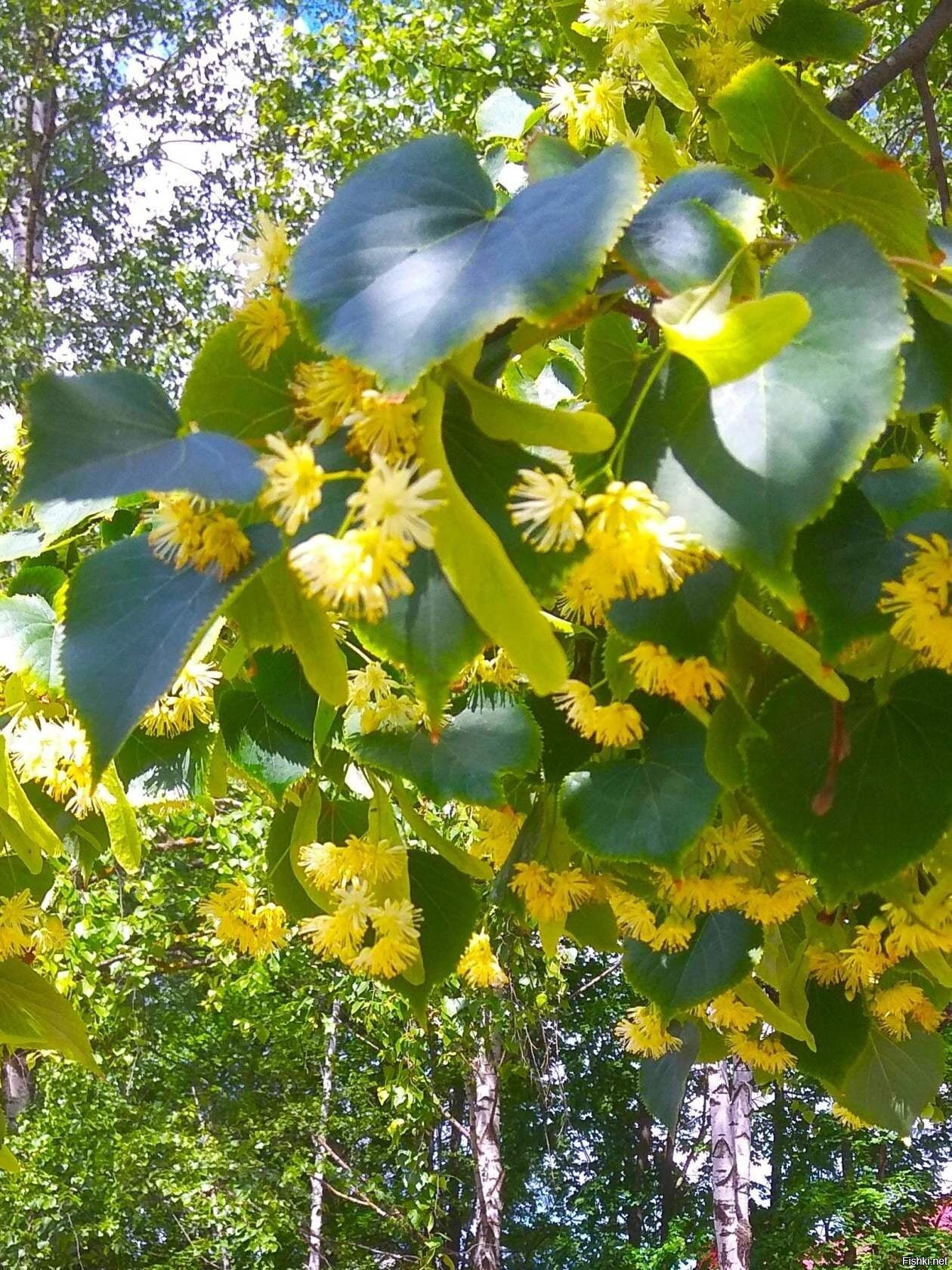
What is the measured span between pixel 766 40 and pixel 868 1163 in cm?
769

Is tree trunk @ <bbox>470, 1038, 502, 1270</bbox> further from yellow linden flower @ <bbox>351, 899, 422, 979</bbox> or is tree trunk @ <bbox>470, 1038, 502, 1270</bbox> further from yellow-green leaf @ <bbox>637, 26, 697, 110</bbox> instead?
yellow-green leaf @ <bbox>637, 26, 697, 110</bbox>

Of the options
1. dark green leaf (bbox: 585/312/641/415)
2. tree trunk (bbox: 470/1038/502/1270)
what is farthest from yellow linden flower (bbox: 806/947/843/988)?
tree trunk (bbox: 470/1038/502/1270)

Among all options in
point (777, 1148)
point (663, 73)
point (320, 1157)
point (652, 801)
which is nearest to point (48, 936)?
point (652, 801)

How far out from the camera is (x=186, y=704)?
60cm

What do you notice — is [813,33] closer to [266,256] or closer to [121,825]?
[266,256]

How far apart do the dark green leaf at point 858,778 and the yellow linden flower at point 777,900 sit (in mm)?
204

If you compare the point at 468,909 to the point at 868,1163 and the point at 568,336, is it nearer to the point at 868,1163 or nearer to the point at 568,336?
the point at 568,336

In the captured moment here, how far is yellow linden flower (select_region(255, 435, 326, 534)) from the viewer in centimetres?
27

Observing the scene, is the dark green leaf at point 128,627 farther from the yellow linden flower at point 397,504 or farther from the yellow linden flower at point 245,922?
the yellow linden flower at point 245,922

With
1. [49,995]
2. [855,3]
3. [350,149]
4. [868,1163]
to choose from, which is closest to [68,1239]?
[350,149]

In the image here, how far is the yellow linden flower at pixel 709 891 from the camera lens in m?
0.60

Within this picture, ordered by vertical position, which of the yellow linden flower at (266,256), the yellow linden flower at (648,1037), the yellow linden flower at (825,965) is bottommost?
the yellow linden flower at (648,1037)

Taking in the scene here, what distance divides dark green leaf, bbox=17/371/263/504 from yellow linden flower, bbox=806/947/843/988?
0.56 m

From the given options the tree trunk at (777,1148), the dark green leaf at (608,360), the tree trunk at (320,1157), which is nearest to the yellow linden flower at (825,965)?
the dark green leaf at (608,360)
